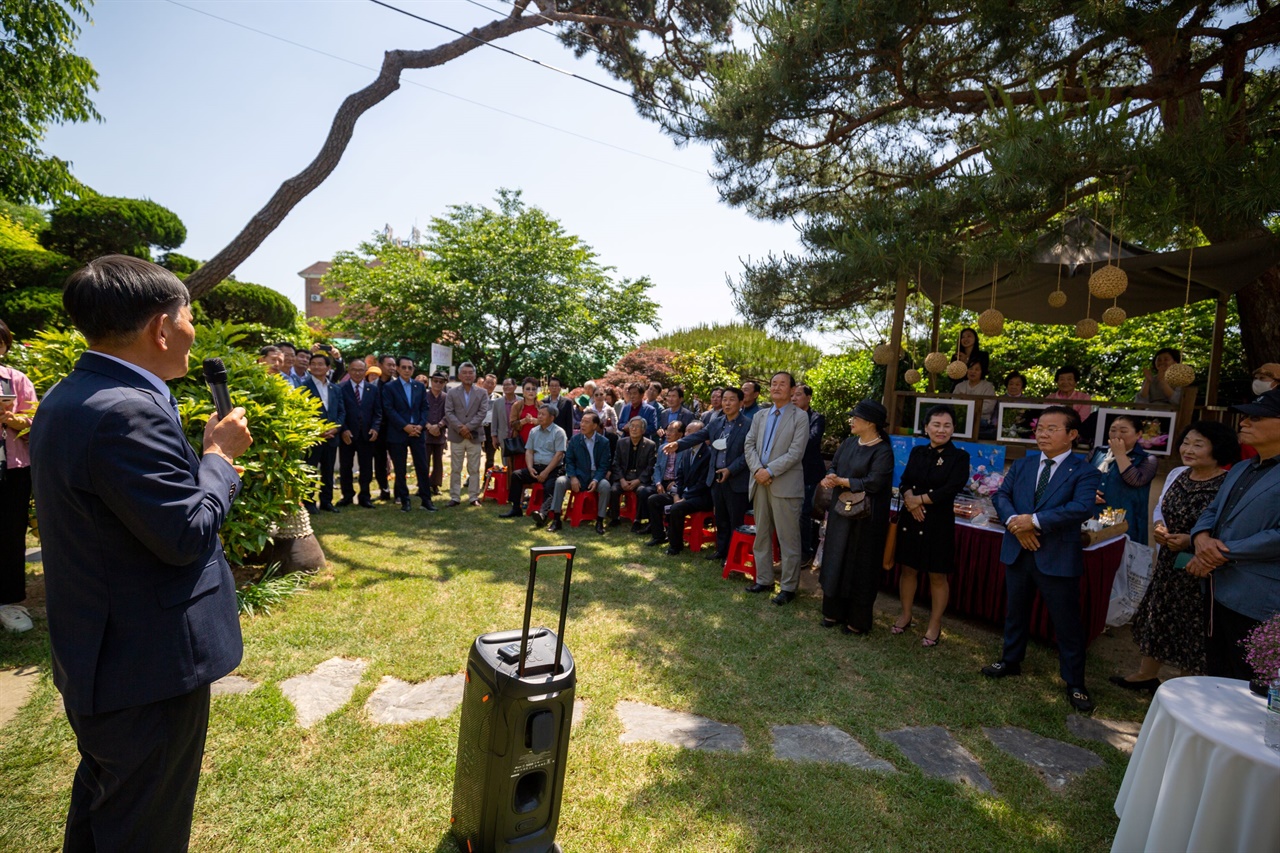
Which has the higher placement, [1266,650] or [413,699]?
[1266,650]

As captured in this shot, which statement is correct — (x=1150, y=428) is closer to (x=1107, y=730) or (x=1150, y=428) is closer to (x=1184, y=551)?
(x=1184, y=551)

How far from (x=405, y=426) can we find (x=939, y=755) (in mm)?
7162

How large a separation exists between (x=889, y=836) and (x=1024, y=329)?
511 inches

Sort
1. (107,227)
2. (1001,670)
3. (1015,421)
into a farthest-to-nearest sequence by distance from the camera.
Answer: (107,227) → (1015,421) → (1001,670)

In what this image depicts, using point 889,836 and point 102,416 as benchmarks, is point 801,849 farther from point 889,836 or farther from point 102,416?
point 102,416

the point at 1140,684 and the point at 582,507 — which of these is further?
the point at 582,507

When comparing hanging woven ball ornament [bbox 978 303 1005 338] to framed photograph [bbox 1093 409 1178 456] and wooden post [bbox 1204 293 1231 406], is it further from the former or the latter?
wooden post [bbox 1204 293 1231 406]

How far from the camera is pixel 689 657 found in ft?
13.9

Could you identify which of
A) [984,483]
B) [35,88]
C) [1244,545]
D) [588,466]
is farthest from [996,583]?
[35,88]

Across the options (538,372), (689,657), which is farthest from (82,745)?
(538,372)

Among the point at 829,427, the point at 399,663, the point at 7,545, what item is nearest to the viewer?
the point at 399,663

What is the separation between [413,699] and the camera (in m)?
3.47

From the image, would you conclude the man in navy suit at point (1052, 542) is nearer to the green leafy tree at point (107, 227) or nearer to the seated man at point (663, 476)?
the seated man at point (663, 476)

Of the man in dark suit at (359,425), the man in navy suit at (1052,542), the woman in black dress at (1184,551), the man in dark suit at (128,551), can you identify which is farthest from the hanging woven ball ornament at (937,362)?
the man in dark suit at (359,425)
